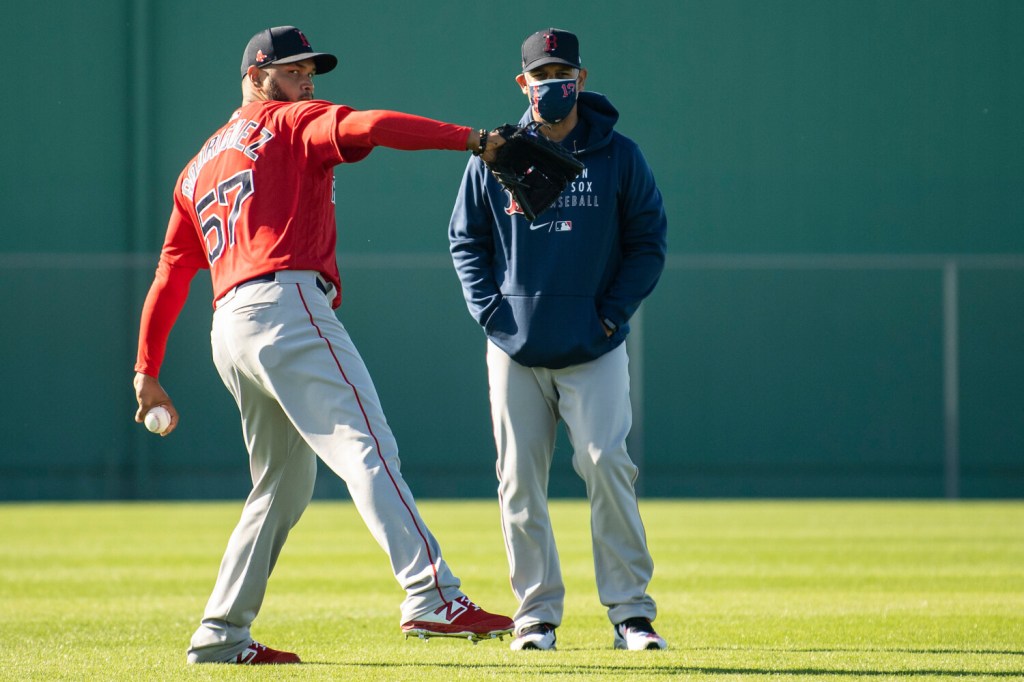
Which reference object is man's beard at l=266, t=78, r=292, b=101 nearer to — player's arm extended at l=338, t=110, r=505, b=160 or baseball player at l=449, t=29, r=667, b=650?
player's arm extended at l=338, t=110, r=505, b=160

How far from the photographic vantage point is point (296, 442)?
526 centimetres

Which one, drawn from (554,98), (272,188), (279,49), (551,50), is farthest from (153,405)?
(551,50)

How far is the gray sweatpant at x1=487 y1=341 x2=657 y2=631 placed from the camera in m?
5.61

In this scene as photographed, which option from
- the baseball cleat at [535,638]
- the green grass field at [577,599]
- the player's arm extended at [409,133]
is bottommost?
the green grass field at [577,599]

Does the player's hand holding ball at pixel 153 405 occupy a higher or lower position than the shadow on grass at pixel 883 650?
higher

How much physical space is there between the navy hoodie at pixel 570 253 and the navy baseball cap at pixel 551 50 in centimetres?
18

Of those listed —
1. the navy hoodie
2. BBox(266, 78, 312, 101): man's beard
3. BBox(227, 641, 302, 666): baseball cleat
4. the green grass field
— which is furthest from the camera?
the navy hoodie

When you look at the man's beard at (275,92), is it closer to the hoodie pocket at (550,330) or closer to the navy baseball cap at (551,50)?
the navy baseball cap at (551,50)

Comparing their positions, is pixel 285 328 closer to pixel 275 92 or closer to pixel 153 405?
pixel 153 405

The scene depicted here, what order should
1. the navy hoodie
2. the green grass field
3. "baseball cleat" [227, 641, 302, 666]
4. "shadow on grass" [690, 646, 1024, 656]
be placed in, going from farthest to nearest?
the navy hoodie → "shadow on grass" [690, 646, 1024, 656] → "baseball cleat" [227, 641, 302, 666] → the green grass field

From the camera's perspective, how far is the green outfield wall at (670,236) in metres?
17.5

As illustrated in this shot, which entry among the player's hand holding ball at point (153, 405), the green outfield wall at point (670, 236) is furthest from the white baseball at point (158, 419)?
the green outfield wall at point (670, 236)

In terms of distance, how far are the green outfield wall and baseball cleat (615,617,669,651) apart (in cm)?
1161

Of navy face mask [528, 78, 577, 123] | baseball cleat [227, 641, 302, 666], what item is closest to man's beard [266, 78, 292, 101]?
navy face mask [528, 78, 577, 123]
